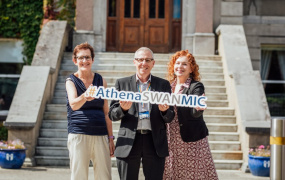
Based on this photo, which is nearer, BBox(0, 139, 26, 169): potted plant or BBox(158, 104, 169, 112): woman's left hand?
BBox(158, 104, 169, 112): woman's left hand

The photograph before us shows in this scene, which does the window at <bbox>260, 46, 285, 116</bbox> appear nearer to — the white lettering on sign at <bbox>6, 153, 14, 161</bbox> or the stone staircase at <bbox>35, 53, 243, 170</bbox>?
the stone staircase at <bbox>35, 53, 243, 170</bbox>

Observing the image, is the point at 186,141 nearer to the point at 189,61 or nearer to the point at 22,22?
the point at 189,61

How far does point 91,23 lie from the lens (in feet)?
49.0

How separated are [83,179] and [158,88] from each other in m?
1.21

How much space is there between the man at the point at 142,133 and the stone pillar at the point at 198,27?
977cm

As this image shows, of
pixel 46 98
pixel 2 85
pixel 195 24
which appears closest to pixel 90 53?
pixel 46 98

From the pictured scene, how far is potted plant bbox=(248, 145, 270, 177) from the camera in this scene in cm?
905

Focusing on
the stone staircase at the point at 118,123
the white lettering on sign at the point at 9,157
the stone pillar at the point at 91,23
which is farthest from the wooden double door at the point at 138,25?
the white lettering on sign at the point at 9,157

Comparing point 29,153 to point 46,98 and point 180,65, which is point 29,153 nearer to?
point 46,98

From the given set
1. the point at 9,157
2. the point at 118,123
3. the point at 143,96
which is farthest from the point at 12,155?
the point at 143,96

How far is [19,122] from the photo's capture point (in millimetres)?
9633

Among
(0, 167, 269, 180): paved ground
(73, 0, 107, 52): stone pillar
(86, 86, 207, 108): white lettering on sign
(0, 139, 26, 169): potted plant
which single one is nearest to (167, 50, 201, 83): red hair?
(86, 86, 207, 108): white lettering on sign

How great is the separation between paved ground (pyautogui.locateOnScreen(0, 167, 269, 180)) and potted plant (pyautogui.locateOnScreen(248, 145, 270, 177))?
0.13m

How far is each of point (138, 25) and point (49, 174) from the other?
805 centimetres
